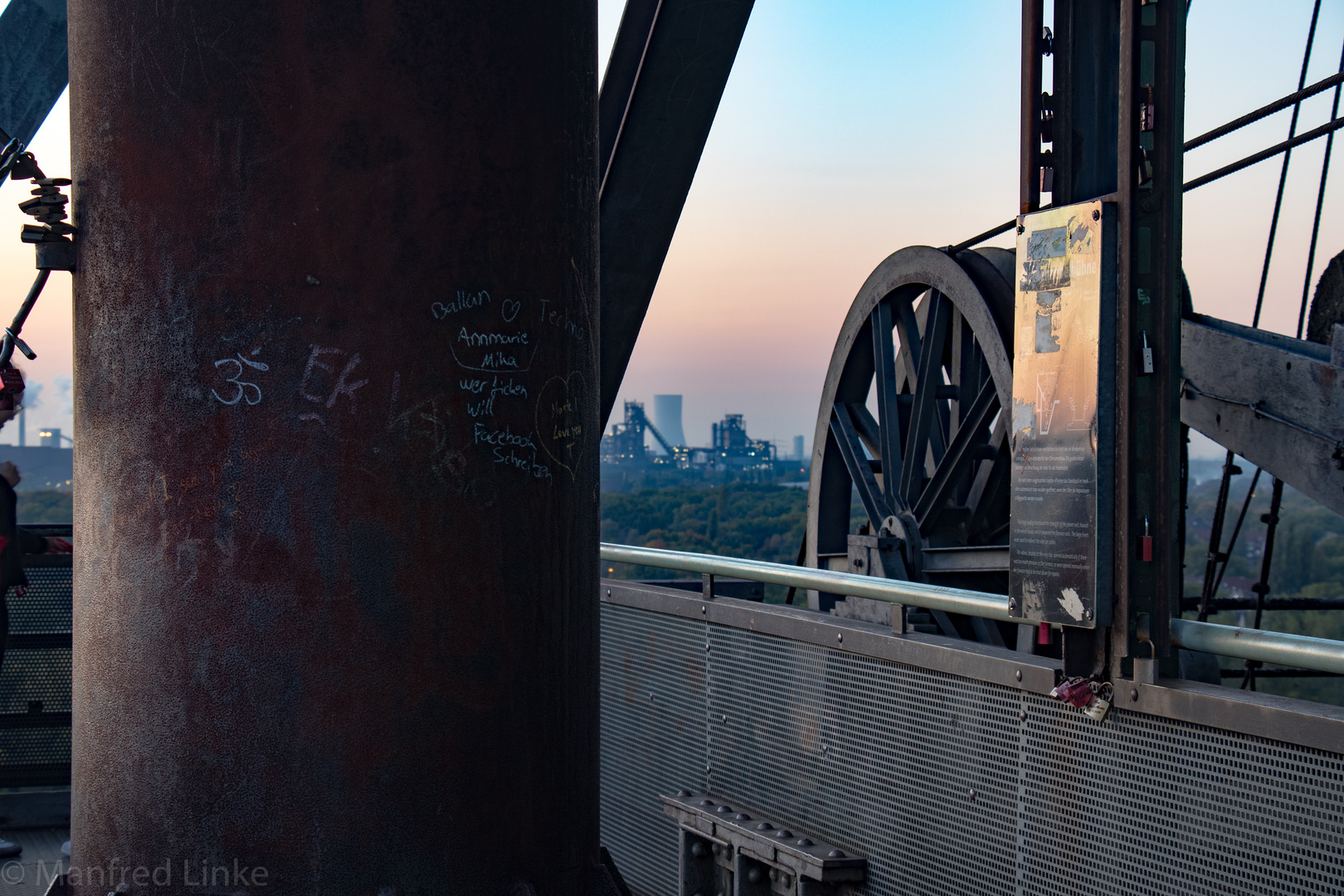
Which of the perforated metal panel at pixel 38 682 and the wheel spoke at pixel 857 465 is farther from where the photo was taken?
the wheel spoke at pixel 857 465

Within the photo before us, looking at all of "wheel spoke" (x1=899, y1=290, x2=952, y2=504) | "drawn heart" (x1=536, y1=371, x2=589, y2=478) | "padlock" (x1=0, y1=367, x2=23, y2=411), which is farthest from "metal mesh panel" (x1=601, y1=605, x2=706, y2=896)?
"wheel spoke" (x1=899, y1=290, x2=952, y2=504)

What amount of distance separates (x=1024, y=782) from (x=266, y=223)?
A: 2.96 meters

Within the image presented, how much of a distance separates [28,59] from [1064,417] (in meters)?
6.18

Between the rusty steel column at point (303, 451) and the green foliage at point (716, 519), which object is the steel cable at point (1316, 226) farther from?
the green foliage at point (716, 519)

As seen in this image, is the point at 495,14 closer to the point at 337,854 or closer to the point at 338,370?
the point at 338,370

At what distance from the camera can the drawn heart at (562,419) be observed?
3.63 metres

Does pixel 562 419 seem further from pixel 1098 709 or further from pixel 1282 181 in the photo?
pixel 1282 181

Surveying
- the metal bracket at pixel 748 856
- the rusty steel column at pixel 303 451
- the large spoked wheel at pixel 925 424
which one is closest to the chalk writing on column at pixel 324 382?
the rusty steel column at pixel 303 451

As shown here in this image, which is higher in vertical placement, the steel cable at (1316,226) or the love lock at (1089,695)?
the steel cable at (1316,226)

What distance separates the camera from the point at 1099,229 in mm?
3957

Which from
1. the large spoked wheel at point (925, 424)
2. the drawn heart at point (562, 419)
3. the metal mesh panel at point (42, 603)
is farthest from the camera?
the large spoked wheel at point (925, 424)

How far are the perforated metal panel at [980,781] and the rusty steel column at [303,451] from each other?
65.4 inches

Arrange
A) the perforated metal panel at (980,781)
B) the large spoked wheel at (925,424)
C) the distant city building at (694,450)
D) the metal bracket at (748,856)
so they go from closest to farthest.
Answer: the perforated metal panel at (980,781)
the metal bracket at (748,856)
the large spoked wheel at (925,424)
the distant city building at (694,450)

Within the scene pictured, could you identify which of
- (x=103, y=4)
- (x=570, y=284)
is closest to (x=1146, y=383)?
(x=570, y=284)
